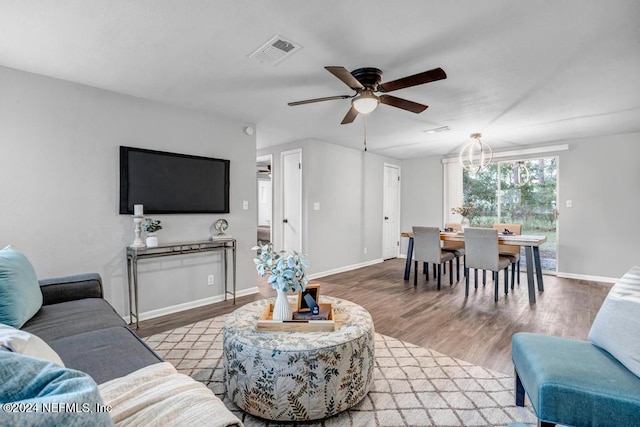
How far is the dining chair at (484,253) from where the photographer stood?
12.5 feet

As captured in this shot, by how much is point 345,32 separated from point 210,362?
8.08 feet

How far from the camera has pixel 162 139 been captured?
335 cm

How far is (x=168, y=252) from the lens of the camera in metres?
3.26

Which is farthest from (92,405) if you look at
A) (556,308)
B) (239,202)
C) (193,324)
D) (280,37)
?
(556,308)

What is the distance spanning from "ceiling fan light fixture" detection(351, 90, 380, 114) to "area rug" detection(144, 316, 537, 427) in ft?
6.40

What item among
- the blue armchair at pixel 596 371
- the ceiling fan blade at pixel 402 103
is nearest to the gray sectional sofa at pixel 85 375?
the blue armchair at pixel 596 371

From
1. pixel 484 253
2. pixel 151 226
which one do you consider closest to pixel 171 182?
pixel 151 226

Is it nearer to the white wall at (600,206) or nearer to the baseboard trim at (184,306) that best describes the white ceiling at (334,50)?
the white wall at (600,206)

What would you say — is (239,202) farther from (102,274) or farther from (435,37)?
(435,37)

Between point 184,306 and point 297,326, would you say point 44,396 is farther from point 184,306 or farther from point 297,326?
point 184,306

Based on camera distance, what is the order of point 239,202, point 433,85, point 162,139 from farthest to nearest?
1. point 239,202
2. point 162,139
3. point 433,85

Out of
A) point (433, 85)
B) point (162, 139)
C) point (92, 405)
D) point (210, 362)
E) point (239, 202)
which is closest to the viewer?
point (92, 405)

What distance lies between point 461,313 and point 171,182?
3415 mm

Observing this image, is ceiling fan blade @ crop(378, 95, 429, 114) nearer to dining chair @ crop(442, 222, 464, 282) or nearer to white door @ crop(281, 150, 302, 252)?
white door @ crop(281, 150, 302, 252)
